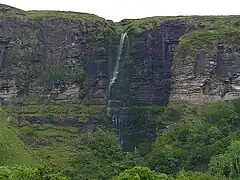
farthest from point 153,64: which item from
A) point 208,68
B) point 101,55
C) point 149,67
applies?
point 208,68

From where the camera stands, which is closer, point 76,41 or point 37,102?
point 37,102

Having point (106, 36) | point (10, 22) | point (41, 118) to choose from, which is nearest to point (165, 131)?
point (41, 118)

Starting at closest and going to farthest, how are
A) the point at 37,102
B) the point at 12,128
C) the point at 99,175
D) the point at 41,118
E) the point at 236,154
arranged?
the point at 236,154, the point at 99,175, the point at 12,128, the point at 41,118, the point at 37,102

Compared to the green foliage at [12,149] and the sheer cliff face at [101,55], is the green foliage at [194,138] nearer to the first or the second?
the sheer cliff face at [101,55]

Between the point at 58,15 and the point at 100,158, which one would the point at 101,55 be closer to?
the point at 58,15

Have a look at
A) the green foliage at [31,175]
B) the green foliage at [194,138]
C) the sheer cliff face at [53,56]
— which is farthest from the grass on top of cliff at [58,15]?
the green foliage at [31,175]

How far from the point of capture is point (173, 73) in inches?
3967

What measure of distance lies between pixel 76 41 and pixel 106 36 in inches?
231

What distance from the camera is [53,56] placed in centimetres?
11006

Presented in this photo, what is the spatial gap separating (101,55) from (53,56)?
9.06m

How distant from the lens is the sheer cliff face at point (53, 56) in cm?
10644

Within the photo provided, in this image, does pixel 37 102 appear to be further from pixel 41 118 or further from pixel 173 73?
pixel 173 73

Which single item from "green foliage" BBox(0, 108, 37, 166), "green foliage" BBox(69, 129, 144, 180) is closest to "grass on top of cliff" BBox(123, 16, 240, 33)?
"green foliage" BBox(69, 129, 144, 180)

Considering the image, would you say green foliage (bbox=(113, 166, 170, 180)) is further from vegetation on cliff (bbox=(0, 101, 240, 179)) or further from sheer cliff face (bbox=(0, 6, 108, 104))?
sheer cliff face (bbox=(0, 6, 108, 104))
